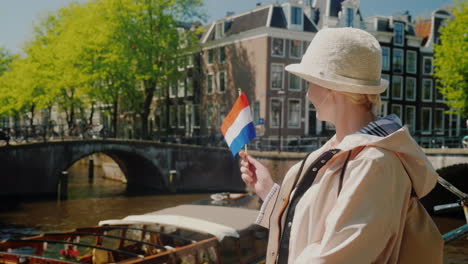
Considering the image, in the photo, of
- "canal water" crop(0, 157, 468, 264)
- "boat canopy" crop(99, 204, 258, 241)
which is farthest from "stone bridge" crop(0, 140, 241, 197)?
"boat canopy" crop(99, 204, 258, 241)

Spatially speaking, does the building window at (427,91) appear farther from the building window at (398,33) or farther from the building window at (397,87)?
the building window at (398,33)

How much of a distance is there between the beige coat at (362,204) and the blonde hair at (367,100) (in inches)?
5.4

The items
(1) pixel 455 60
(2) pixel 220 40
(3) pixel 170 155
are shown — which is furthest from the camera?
(2) pixel 220 40

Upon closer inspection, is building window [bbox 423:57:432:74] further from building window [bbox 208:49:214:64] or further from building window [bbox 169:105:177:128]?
building window [bbox 169:105:177:128]

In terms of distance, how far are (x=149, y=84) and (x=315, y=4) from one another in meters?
10.9

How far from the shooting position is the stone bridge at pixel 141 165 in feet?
59.1

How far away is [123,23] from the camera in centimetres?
2319

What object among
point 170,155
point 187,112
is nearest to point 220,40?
point 187,112

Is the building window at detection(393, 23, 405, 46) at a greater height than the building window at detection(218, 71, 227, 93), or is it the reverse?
the building window at detection(393, 23, 405, 46)

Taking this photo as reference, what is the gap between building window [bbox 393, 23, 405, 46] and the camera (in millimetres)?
28062

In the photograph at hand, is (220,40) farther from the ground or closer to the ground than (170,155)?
farther from the ground

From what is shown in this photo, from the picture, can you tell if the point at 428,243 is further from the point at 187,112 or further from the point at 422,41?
the point at 422,41

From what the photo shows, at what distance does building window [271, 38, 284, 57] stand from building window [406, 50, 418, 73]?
28.2 feet

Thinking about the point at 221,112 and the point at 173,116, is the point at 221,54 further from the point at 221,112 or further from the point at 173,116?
the point at 173,116
